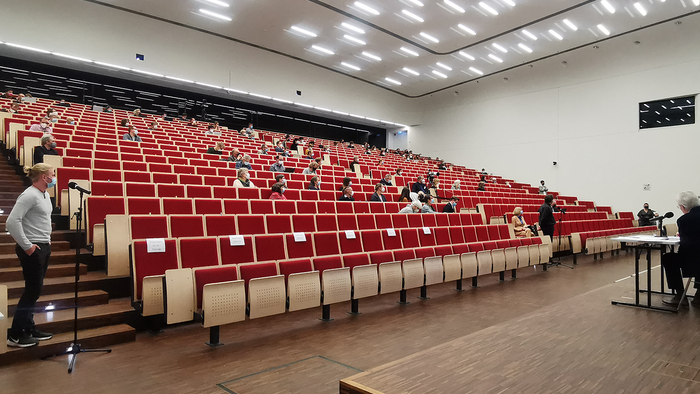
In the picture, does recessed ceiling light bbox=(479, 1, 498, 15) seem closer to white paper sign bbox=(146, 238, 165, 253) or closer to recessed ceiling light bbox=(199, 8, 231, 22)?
recessed ceiling light bbox=(199, 8, 231, 22)

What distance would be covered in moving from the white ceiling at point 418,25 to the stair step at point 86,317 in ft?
21.3

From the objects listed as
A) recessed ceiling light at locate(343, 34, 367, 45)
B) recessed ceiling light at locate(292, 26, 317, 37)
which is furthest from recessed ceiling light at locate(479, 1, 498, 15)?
recessed ceiling light at locate(292, 26, 317, 37)

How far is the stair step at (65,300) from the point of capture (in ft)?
6.52

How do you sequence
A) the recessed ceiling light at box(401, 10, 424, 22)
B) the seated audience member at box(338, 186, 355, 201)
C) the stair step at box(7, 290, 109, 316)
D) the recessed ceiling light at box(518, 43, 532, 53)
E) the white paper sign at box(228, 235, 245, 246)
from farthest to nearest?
the recessed ceiling light at box(518, 43, 532, 53)
the recessed ceiling light at box(401, 10, 424, 22)
the seated audience member at box(338, 186, 355, 201)
the white paper sign at box(228, 235, 245, 246)
the stair step at box(7, 290, 109, 316)

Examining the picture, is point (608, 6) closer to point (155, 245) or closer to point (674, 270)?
point (674, 270)

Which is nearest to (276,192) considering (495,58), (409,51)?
(409,51)

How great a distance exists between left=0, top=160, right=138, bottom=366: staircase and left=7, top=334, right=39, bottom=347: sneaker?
24 mm

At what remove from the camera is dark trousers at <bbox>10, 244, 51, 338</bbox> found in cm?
174

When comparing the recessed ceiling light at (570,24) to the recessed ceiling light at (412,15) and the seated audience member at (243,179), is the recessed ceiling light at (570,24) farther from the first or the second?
the seated audience member at (243,179)

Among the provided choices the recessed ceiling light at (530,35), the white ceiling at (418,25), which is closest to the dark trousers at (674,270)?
the white ceiling at (418,25)

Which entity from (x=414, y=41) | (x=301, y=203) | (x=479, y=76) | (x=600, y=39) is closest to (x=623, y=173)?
(x=600, y=39)

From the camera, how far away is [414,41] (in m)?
8.86

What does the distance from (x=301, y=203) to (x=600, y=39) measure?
27.0ft

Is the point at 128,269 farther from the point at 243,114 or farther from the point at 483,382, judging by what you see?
the point at 243,114
